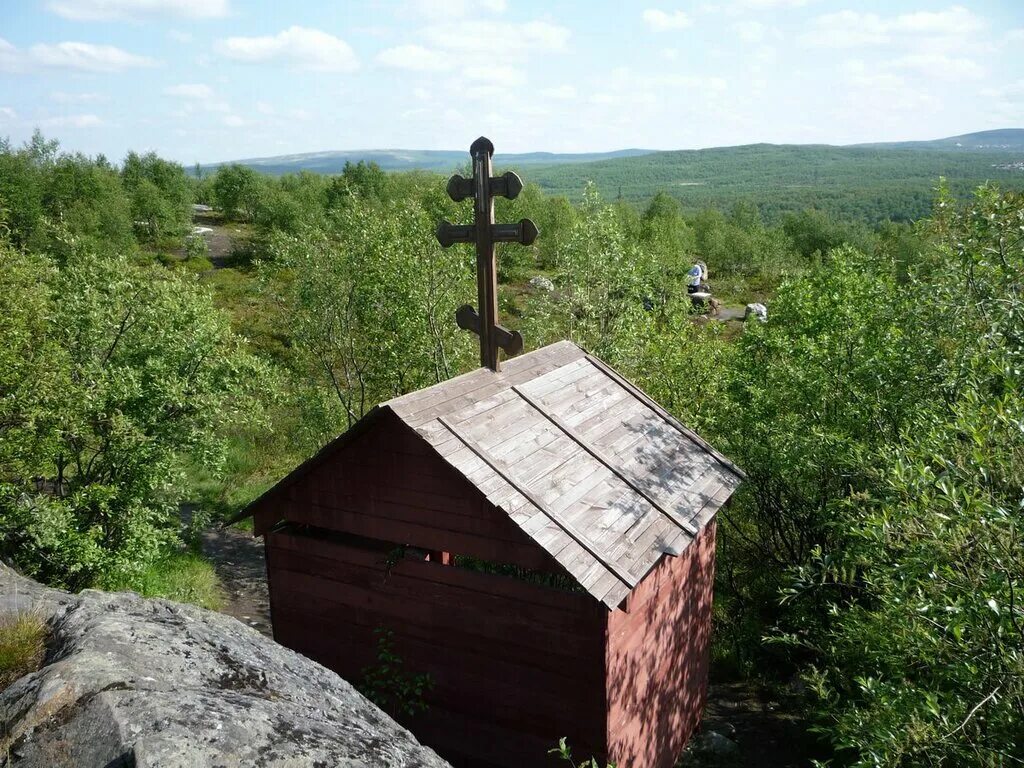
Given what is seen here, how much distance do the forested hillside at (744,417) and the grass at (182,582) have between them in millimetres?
96

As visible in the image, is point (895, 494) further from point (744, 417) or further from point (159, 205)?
point (159, 205)

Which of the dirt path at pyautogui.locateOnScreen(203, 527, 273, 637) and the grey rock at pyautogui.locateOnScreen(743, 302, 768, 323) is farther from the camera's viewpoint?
the grey rock at pyautogui.locateOnScreen(743, 302, 768, 323)

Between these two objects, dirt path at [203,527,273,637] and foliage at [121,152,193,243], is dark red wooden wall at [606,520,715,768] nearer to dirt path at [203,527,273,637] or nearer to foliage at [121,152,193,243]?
dirt path at [203,527,273,637]

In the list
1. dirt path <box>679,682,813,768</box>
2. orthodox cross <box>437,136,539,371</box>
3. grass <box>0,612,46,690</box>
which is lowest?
dirt path <box>679,682,813,768</box>

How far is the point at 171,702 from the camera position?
13.6 ft

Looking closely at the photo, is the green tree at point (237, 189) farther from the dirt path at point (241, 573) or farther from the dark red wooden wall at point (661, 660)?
the dark red wooden wall at point (661, 660)

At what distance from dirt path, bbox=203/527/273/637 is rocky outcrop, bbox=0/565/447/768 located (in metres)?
9.27

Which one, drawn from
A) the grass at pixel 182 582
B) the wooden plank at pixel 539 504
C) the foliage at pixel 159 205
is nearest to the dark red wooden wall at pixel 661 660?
the wooden plank at pixel 539 504

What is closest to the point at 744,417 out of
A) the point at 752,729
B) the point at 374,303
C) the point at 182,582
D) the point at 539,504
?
the point at 752,729

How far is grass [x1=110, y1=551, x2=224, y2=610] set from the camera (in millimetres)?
13734

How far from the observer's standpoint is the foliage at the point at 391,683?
310 inches

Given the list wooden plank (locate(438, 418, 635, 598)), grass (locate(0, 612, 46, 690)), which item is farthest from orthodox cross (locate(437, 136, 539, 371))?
grass (locate(0, 612, 46, 690))

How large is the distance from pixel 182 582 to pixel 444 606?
9873 mm

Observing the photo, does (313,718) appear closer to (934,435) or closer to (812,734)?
(934,435)
